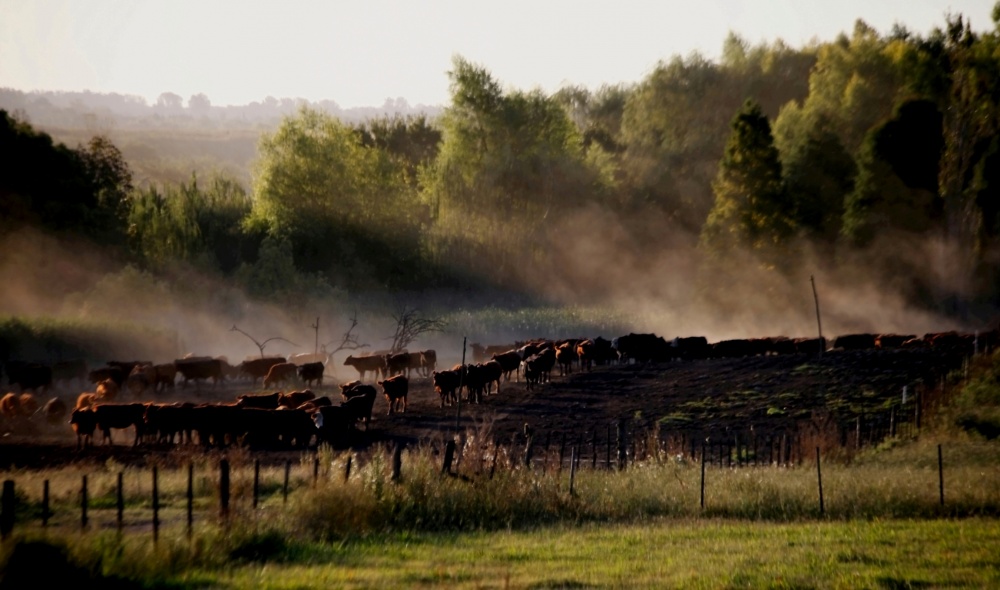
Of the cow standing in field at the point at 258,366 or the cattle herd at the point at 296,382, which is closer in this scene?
the cattle herd at the point at 296,382

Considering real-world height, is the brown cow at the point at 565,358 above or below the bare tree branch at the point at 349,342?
below

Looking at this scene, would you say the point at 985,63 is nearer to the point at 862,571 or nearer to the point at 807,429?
the point at 807,429

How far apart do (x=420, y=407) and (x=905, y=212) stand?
40.2 metres

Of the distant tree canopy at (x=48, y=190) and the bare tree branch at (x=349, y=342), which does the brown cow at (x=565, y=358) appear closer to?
the bare tree branch at (x=349, y=342)

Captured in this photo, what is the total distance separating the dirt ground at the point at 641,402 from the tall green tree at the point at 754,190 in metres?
21.9

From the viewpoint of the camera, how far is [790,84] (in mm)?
97438

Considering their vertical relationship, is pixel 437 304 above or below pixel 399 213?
below

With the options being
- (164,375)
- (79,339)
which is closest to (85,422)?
(164,375)

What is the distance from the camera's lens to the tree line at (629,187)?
212ft

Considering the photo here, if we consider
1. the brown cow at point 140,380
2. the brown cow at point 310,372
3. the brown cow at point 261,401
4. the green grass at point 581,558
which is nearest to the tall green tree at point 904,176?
the brown cow at point 310,372

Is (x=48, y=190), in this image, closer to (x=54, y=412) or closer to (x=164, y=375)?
(x=164, y=375)

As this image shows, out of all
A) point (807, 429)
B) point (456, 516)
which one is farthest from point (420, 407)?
point (456, 516)

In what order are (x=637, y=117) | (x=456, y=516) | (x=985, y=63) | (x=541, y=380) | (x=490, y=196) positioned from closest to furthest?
(x=456, y=516) → (x=541, y=380) → (x=985, y=63) → (x=490, y=196) → (x=637, y=117)

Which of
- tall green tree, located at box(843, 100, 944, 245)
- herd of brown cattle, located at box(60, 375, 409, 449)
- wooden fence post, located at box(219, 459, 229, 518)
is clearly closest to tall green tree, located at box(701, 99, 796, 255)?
tall green tree, located at box(843, 100, 944, 245)
